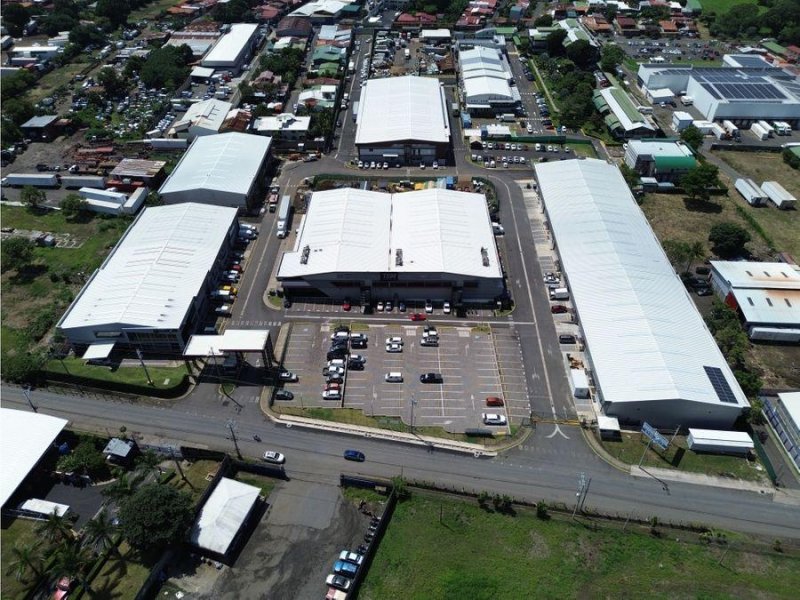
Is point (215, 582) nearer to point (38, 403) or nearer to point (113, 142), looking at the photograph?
point (38, 403)

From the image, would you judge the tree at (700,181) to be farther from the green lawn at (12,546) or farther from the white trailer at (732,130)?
the green lawn at (12,546)

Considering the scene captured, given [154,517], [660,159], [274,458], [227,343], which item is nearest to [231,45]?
[660,159]

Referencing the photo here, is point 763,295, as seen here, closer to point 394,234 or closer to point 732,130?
point 394,234

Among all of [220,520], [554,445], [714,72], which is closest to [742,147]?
[714,72]

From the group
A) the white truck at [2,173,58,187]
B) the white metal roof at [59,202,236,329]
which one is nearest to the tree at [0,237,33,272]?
the white metal roof at [59,202,236,329]

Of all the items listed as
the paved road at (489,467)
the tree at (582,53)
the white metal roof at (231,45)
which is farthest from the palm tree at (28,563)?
the tree at (582,53)

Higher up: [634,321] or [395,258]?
[395,258]

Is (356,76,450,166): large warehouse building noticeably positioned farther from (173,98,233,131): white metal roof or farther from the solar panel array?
the solar panel array
